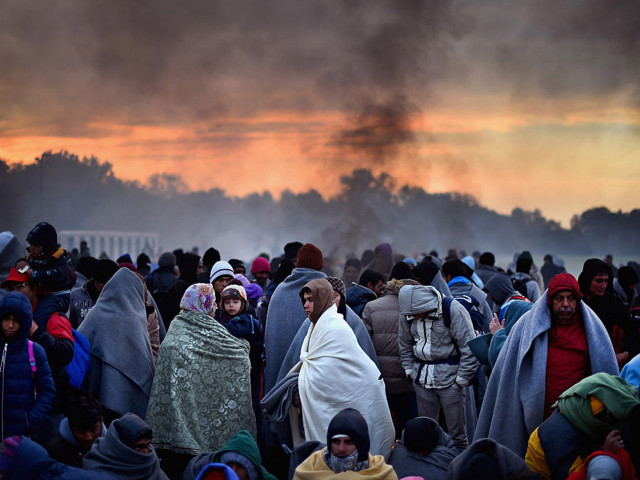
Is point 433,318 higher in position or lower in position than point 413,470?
higher

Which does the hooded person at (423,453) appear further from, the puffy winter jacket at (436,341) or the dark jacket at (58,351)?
the dark jacket at (58,351)

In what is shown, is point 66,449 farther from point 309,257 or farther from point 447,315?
point 447,315

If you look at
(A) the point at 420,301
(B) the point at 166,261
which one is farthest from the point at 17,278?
(B) the point at 166,261

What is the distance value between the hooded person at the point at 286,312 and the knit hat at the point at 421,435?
192 centimetres

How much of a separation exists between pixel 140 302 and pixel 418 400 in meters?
2.51

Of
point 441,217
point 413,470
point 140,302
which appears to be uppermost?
point 441,217

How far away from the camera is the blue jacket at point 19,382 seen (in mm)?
4980

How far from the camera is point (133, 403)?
19.7ft

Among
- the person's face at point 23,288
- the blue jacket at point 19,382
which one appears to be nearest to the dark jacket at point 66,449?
the blue jacket at point 19,382

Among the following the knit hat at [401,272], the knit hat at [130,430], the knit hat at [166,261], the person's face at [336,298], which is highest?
the knit hat at [166,261]

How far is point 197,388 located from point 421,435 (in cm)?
182

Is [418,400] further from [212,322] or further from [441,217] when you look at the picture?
[441,217]

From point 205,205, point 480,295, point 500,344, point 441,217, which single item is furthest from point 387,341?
point 205,205

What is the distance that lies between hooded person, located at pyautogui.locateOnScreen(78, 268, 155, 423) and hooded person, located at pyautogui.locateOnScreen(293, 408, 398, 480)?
6.36ft
